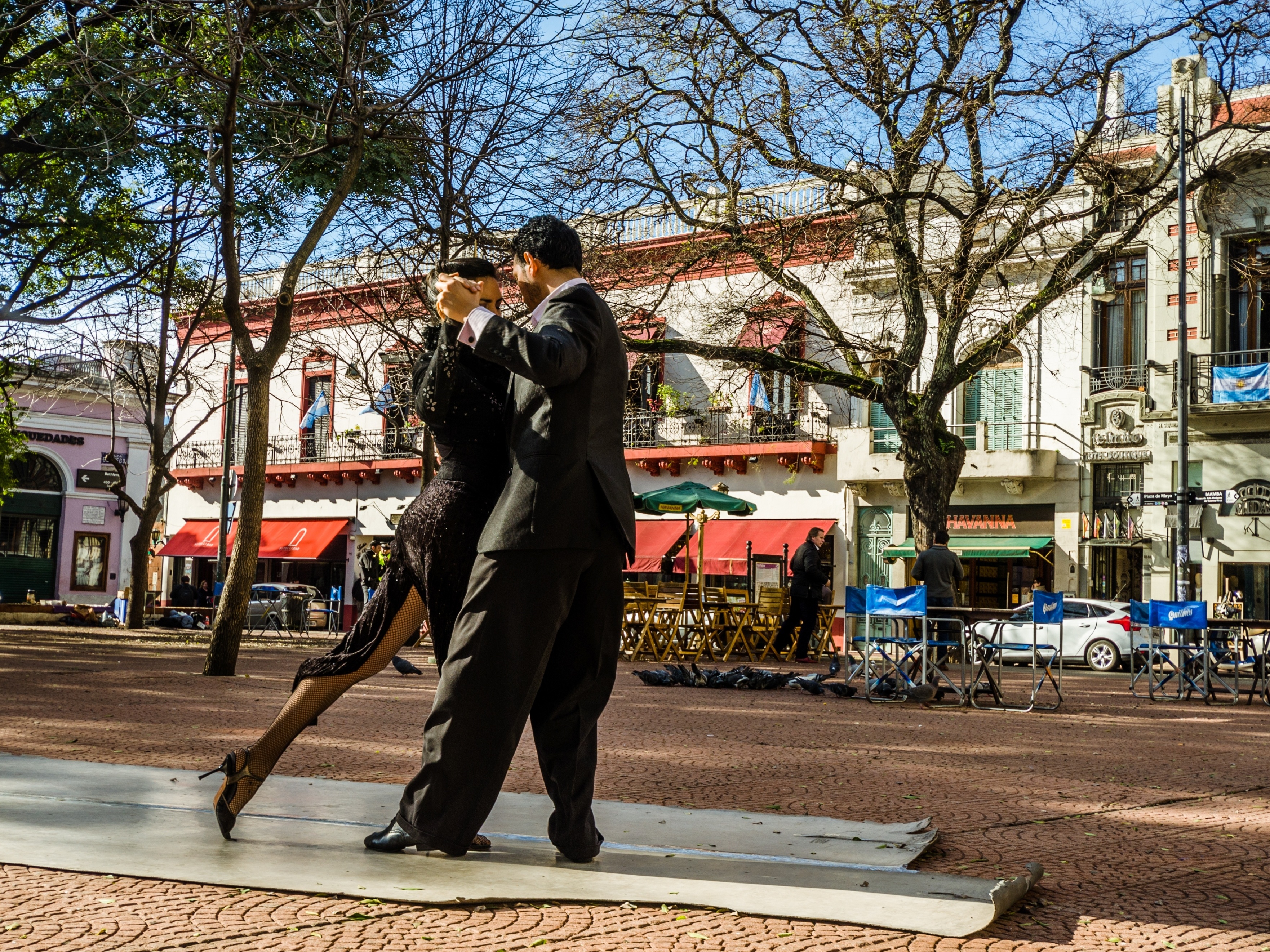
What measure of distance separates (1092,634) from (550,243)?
71.5 feet

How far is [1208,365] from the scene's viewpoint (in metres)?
27.9

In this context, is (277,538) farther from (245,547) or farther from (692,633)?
(245,547)

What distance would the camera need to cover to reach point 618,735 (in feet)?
28.2

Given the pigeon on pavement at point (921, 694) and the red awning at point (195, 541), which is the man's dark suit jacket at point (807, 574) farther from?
the red awning at point (195, 541)

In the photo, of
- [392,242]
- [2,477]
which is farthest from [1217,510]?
[2,477]

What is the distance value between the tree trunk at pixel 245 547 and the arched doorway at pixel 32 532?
31236 millimetres

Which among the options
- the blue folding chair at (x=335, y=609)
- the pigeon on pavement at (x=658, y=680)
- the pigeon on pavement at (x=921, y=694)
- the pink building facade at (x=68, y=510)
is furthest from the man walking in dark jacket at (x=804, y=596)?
the pink building facade at (x=68, y=510)

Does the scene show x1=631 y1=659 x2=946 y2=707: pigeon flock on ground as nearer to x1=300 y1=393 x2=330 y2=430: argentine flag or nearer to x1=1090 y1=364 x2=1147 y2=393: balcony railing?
x1=1090 y1=364 x2=1147 y2=393: balcony railing

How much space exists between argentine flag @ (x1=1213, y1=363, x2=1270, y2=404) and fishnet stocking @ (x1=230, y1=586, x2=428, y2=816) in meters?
25.8

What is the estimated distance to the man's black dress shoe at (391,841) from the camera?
3793 millimetres

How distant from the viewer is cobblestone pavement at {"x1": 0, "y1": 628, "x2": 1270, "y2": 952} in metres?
3.07

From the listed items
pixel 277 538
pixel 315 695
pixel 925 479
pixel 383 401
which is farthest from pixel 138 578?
pixel 315 695

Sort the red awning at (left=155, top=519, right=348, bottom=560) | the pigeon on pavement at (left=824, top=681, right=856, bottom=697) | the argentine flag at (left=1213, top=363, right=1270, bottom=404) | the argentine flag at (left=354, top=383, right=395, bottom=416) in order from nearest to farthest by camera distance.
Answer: the pigeon on pavement at (left=824, top=681, right=856, bottom=697) → the argentine flag at (left=354, top=383, right=395, bottom=416) → the argentine flag at (left=1213, top=363, right=1270, bottom=404) → the red awning at (left=155, top=519, right=348, bottom=560)

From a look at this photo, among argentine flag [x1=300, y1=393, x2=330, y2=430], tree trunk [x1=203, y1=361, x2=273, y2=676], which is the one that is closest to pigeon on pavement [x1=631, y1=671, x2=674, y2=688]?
tree trunk [x1=203, y1=361, x2=273, y2=676]
